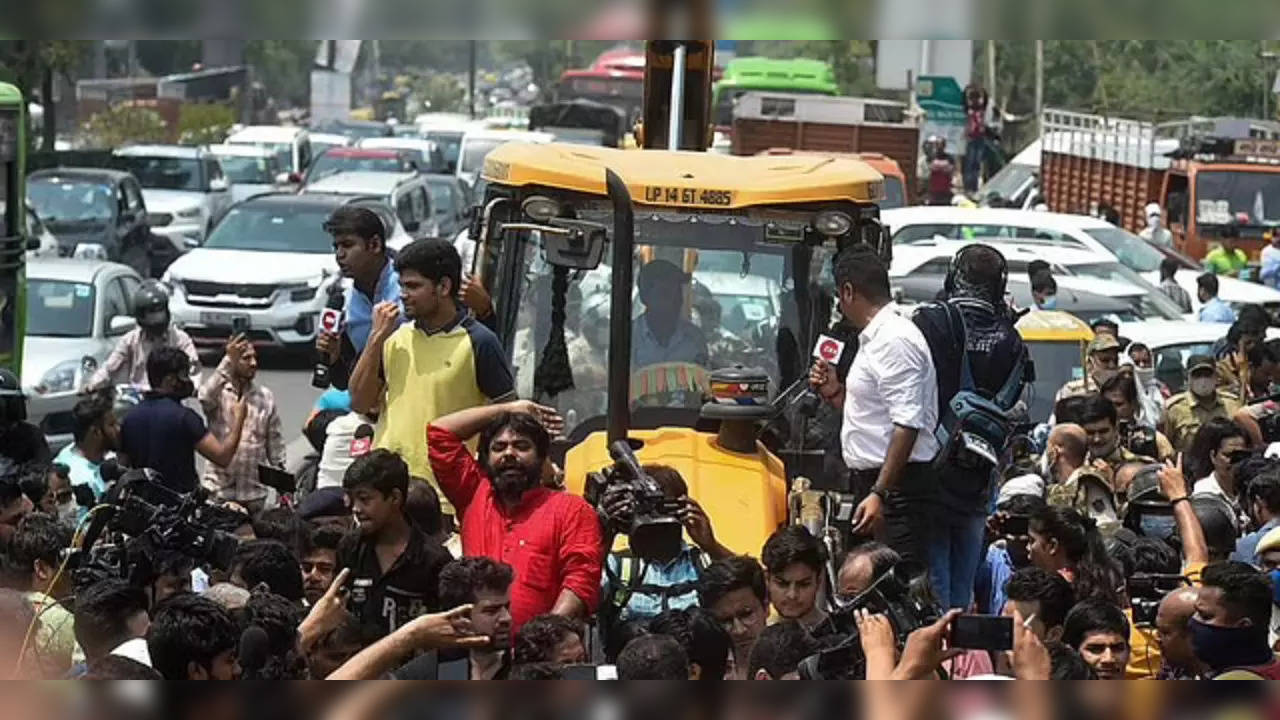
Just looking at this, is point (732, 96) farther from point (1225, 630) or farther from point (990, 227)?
point (1225, 630)

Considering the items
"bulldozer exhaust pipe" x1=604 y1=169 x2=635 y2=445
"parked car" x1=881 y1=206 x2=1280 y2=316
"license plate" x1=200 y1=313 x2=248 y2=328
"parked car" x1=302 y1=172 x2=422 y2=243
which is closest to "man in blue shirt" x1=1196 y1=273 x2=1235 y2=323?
"parked car" x1=881 y1=206 x2=1280 y2=316

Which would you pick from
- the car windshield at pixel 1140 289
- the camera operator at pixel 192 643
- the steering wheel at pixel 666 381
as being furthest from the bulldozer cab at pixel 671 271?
the car windshield at pixel 1140 289

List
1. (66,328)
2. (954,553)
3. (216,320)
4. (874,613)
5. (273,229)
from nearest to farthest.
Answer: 1. (874,613)
2. (954,553)
3. (66,328)
4. (216,320)
5. (273,229)

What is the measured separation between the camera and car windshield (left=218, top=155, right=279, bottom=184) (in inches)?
1503

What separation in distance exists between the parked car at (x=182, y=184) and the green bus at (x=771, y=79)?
10.8 m

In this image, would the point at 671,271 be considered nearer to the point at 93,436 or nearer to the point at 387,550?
the point at 387,550

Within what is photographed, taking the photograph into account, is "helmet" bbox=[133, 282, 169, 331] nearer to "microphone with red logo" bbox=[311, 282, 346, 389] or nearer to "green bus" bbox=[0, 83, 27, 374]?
"green bus" bbox=[0, 83, 27, 374]

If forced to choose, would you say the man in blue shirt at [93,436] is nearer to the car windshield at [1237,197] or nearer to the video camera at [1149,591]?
the video camera at [1149,591]

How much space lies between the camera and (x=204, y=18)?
3381mm

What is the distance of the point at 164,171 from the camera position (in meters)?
32.9

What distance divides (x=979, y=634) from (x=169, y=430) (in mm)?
7188

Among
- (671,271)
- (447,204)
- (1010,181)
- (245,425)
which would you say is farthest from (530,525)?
(1010,181)

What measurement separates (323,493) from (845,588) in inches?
83.9

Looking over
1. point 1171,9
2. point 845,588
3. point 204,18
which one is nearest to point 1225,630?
point 845,588
